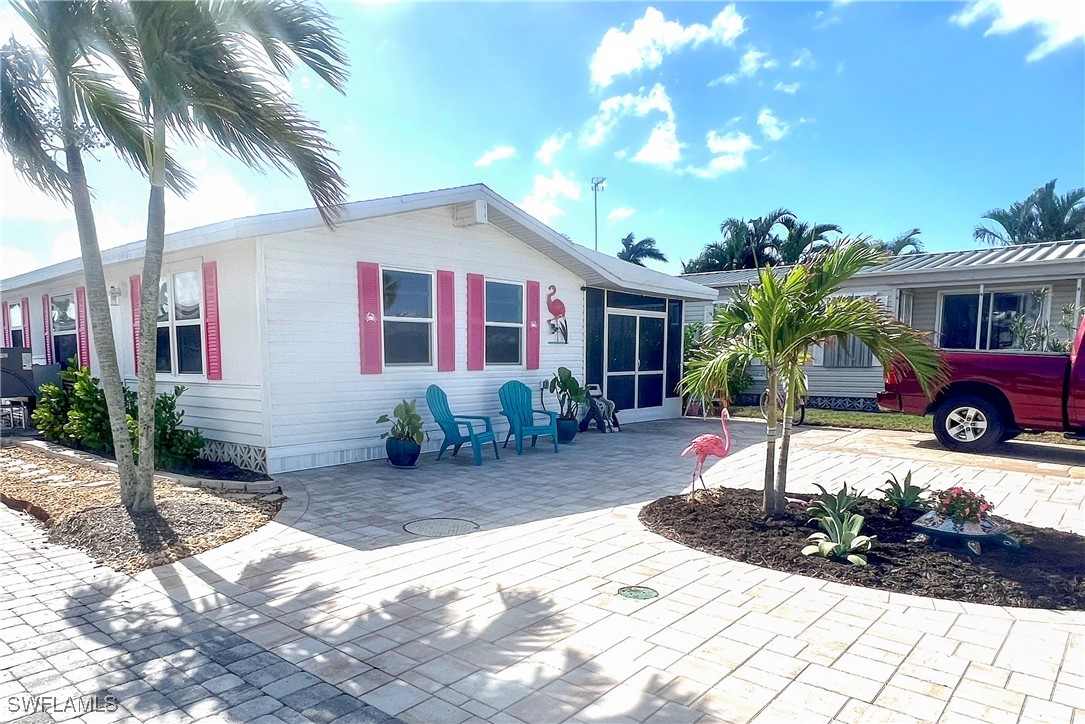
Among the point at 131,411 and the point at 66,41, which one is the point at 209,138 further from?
the point at 131,411

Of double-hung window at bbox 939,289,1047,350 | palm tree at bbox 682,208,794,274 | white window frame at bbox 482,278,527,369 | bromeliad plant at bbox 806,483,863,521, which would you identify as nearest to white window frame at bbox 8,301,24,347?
white window frame at bbox 482,278,527,369

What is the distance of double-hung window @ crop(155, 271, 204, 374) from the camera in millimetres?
7125

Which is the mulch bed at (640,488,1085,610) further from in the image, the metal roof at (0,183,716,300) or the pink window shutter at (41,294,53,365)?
the pink window shutter at (41,294,53,365)

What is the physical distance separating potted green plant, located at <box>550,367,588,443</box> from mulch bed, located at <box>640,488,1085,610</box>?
384cm

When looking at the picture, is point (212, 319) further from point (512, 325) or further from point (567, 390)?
point (567, 390)

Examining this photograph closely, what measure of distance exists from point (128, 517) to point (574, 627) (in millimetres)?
3756

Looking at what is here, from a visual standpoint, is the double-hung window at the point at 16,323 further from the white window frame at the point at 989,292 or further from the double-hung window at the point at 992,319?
the double-hung window at the point at 992,319

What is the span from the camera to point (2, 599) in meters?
3.29

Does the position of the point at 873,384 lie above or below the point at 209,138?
below

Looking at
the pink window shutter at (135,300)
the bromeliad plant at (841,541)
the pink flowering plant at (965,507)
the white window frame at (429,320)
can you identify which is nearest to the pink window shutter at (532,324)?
the white window frame at (429,320)

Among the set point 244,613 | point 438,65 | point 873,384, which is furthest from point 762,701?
point 873,384

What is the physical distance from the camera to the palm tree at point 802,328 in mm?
4098

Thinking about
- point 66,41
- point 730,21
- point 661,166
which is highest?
point 661,166

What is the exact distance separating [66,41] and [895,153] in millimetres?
11002
